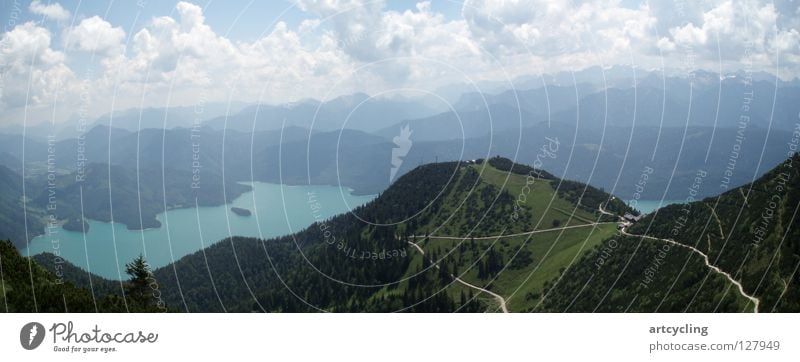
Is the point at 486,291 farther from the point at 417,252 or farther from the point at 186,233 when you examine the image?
the point at 186,233

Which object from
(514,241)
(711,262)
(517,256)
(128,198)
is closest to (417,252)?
(517,256)

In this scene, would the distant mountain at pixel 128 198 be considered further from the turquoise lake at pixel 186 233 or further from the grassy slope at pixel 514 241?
the grassy slope at pixel 514 241

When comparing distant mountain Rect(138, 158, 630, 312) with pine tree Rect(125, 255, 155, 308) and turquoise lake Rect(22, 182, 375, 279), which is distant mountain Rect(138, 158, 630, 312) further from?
turquoise lake Rect(22, 182, 375, 279)

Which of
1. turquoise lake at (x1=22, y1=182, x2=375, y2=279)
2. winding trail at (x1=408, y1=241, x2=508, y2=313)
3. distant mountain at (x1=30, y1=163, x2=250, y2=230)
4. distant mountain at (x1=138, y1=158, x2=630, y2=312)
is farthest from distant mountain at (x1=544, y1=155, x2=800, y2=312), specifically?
distant mountain at (x1=30, y1=163, x2=250, y2=230)
